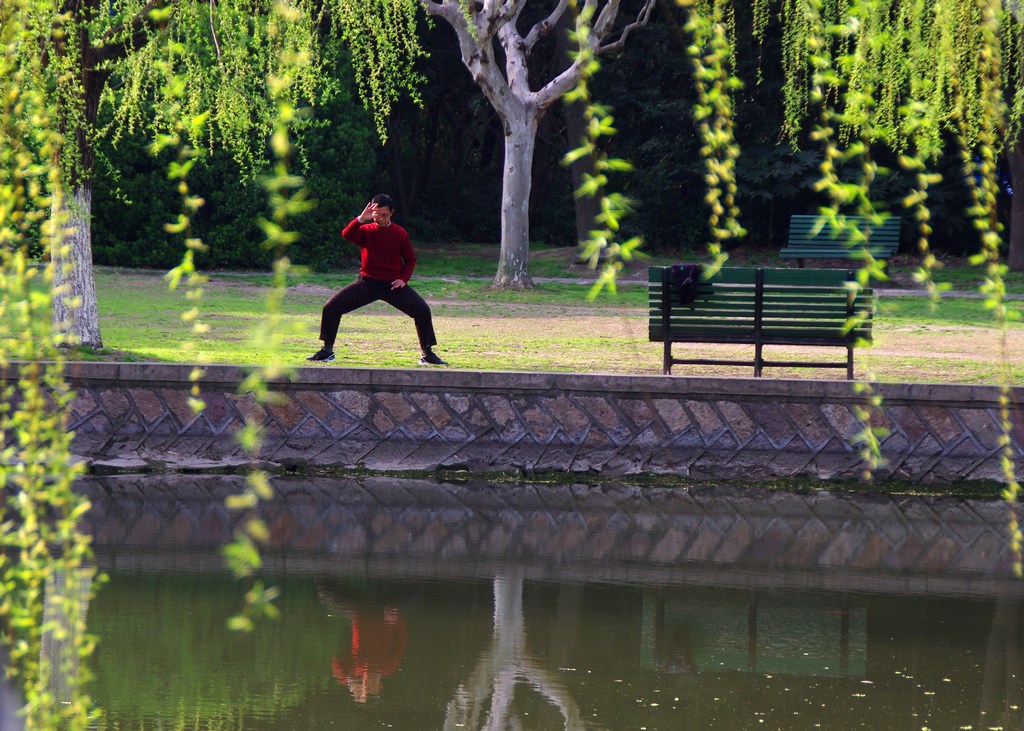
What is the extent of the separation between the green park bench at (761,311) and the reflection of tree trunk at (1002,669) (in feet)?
12.8

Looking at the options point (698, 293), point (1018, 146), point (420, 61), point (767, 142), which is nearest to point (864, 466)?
point (698, 293)

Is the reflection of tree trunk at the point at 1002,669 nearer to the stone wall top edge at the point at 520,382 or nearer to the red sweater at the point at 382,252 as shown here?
the stone wall top edge at the point at 520,382

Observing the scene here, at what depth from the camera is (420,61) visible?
96.2 ft

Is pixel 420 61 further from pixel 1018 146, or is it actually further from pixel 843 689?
pixel 843 689

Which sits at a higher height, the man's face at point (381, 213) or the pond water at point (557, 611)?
the man's face at point (381, 213)

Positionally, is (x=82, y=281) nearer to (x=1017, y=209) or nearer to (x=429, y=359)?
(x=429, y=359)

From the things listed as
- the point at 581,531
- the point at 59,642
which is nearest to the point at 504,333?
the point at 581,531

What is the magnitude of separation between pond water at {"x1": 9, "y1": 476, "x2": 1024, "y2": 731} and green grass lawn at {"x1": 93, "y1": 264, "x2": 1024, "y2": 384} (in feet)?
4.91

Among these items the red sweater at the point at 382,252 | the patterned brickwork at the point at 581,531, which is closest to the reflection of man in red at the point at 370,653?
the patterned brickwork at the point at 581,531

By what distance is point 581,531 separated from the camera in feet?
29.6

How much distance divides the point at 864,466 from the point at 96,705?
6019 mm

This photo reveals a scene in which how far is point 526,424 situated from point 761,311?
2.20m

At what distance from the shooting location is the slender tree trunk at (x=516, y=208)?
2017 cm

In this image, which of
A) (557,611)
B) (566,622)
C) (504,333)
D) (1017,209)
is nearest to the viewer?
(566,622)
